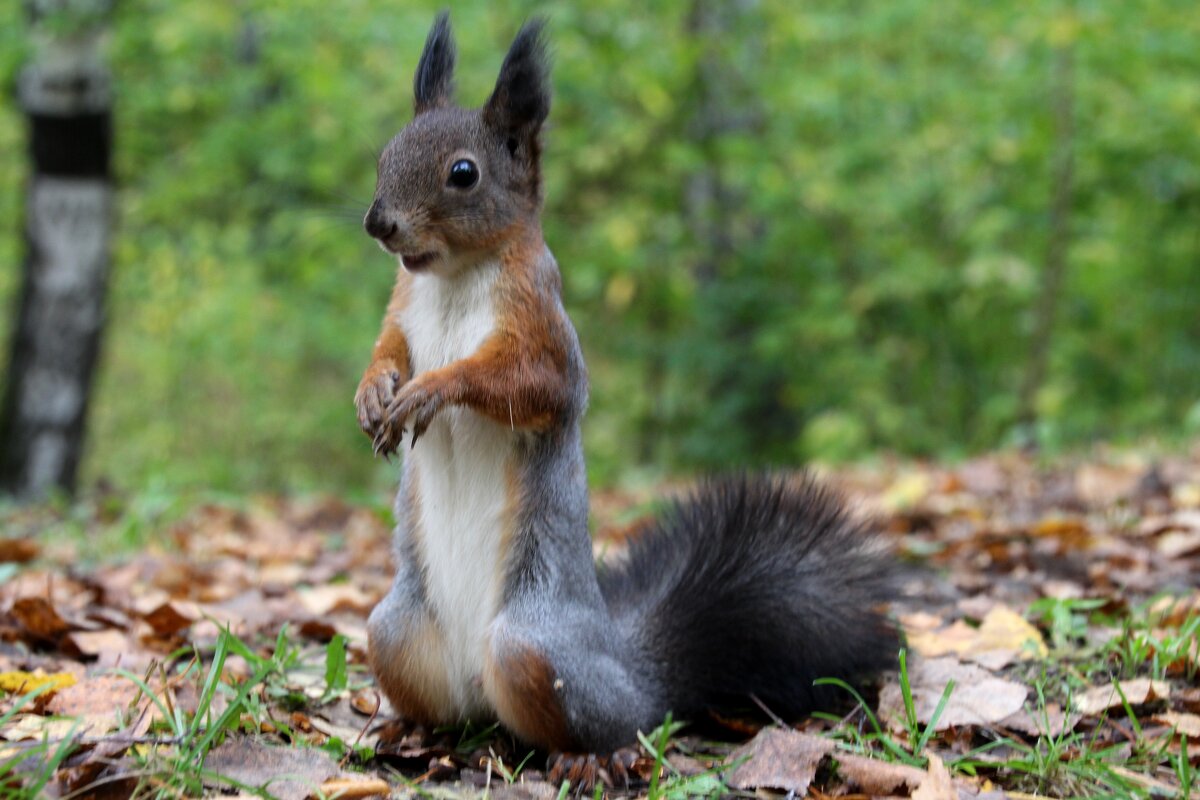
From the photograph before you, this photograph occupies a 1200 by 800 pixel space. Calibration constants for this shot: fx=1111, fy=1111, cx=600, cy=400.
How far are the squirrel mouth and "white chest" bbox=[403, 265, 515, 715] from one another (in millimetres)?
70

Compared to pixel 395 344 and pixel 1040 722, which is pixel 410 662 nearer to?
pixel 395 344

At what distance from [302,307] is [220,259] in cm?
124

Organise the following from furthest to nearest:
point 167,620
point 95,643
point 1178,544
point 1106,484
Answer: point 1106,484, point 1178,544, point 167,620, point 95,643

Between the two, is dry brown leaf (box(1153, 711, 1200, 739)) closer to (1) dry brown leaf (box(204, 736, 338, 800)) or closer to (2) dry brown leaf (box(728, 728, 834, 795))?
(2) dry brown leaf (box(728, 728, 834, 795))

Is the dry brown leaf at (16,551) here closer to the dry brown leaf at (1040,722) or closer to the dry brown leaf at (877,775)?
the dry brown leaf at (877,775)

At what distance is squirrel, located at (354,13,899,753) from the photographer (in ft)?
5.70

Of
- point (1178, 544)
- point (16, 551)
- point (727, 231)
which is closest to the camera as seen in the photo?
point (1178, 544)

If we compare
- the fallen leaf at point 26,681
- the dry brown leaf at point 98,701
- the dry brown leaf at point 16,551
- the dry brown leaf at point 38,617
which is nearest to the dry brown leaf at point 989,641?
the dry brown leaf at point 98,701

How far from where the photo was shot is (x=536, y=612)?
1764 millimetres

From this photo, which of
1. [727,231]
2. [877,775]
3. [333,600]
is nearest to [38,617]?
[333,600]

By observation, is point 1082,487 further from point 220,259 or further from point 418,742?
point 220,259

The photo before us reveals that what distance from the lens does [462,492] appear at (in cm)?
183

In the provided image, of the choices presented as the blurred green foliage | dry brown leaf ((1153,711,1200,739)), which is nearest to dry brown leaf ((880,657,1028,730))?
dry brown leaf ((1153,711,1200,739))

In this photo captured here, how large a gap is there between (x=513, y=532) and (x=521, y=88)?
0.75 meters
